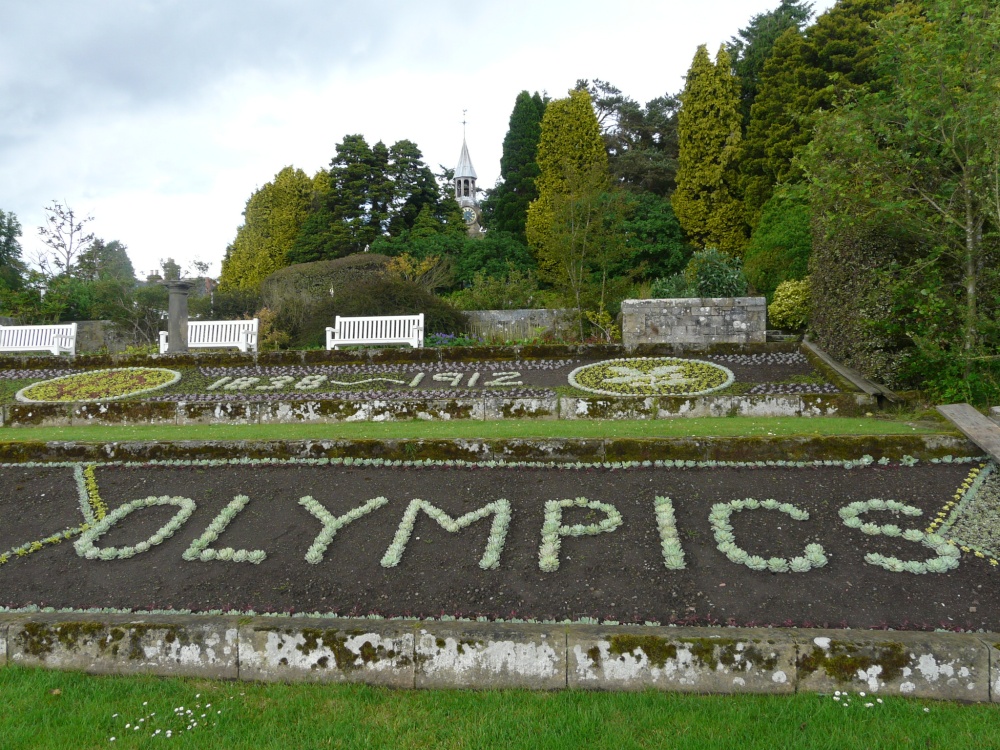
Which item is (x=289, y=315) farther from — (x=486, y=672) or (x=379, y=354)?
(x=486, y=672)

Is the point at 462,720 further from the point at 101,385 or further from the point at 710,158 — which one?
the point at 710,158

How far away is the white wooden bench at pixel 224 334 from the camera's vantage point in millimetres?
13859

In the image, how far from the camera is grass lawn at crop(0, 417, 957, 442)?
606 centimetres

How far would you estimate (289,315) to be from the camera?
22.3 meters

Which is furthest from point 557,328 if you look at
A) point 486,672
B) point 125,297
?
point 125,297

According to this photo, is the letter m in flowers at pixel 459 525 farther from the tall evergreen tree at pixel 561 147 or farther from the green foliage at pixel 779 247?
the tall evergreen tree at pixel 561 147

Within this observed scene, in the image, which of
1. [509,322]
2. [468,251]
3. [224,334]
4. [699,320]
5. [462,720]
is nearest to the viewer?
[462,720]

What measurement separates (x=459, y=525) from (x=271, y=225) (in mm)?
36877

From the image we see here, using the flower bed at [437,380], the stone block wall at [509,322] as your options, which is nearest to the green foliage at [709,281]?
the flower bed at [437,380]

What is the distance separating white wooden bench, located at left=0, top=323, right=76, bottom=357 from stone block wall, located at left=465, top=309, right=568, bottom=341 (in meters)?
10.4

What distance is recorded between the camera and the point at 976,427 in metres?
4.79

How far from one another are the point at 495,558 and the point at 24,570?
2892 millimetres

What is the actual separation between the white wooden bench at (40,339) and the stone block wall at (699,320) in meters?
12.1

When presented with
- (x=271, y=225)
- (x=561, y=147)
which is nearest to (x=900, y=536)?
(x=561, y=147)
